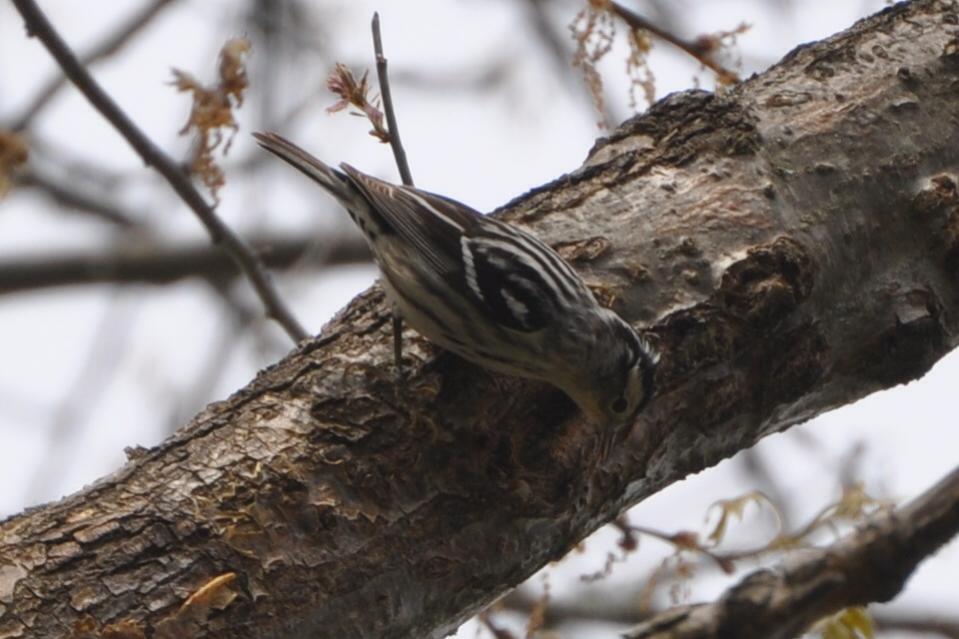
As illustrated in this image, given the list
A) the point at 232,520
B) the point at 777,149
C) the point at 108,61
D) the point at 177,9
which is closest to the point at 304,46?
the point at 177,9

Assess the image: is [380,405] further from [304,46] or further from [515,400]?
[304,46]

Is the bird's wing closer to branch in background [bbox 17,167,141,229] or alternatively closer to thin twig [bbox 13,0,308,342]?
thin twig [bbox 13,0,308,342]

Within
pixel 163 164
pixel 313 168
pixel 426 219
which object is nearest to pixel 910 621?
pixel 426 219

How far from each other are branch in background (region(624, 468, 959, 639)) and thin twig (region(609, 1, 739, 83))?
123 inches

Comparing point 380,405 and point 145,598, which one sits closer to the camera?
point 145,598

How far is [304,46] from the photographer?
23.3 feet

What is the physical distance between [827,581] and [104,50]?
4.70 m

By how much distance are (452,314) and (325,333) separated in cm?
32

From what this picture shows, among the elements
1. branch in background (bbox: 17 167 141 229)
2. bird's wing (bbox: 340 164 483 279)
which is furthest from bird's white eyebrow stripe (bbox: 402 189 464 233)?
branch in background (bbox: 17 167 141 229)

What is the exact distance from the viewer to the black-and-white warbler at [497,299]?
3105 millimetres

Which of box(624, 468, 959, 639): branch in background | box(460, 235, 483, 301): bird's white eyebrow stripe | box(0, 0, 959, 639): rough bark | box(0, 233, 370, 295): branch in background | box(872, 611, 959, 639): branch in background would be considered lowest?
box(624, 468, 959, 639): branch in background

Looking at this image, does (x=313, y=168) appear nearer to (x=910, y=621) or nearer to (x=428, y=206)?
(x=428, y=206)

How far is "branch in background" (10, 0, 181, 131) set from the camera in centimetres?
518

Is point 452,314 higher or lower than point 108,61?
lower
